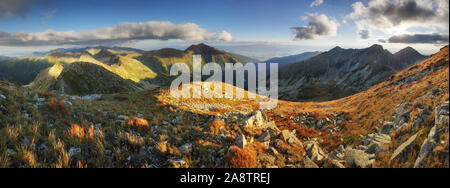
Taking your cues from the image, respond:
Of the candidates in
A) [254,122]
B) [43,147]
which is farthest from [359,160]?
[43,147]

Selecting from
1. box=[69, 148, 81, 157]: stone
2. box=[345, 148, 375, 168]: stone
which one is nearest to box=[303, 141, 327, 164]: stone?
box=[345, 148, 375, 168]: stone

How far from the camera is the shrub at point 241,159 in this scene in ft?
20.5

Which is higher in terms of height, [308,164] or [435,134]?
[435,134]

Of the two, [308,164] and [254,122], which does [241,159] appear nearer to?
[308,164]

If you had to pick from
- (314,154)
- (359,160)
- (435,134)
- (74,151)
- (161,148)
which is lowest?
(314,154)

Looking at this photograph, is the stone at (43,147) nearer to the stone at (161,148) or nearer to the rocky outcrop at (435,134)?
the stone at (161,148)

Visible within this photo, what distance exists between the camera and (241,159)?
21.3 ft

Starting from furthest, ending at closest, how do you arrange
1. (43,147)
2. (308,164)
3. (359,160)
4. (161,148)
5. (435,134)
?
(161,148)
(308,164)
(359,160)
(43,147)
(435,134)

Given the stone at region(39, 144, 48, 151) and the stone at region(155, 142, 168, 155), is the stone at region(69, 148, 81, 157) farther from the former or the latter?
the stone at region(155, 142, 168, 155)

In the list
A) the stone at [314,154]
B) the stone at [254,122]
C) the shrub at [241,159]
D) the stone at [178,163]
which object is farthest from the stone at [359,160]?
the stone at [178,163]

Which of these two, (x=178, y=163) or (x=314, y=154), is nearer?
(x=178, y=163)

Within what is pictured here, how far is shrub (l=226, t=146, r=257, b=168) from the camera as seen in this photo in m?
6.25

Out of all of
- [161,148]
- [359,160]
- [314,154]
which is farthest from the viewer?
[314,154]
